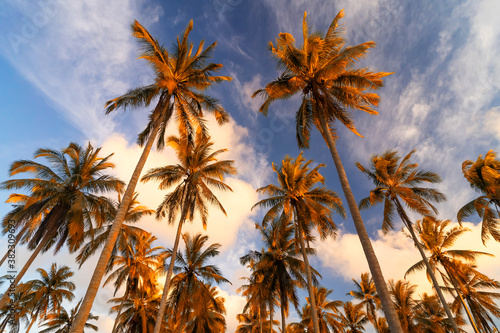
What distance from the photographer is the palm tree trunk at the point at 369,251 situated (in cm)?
716

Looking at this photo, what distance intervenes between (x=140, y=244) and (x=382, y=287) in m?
21.5

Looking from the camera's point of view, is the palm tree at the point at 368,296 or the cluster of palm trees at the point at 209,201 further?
the palm tree at the point at 368,296

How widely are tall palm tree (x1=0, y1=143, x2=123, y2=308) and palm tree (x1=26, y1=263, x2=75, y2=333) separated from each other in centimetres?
1507

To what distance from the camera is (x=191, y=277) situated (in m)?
19.9

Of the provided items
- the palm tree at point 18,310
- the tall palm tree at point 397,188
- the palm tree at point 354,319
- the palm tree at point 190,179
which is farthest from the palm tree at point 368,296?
the palm tree at point 18,310

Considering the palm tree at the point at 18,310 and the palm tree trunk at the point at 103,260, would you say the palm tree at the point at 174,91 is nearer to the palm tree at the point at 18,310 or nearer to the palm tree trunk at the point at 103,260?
the palm tree trunk at the point at 103,260

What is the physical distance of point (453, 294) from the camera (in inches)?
961

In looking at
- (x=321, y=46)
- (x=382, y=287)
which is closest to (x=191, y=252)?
(x=382, y=287)

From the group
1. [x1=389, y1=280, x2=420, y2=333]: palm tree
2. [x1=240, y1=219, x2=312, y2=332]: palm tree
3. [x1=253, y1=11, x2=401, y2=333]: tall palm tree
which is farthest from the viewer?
[x1=389, y1=280, x2=420, y2=333]: palm tree

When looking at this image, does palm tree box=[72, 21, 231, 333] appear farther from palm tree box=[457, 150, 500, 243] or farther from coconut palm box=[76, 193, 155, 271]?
palm tree box=[457, 150, 500, 243]

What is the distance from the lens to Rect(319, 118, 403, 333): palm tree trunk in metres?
7.16

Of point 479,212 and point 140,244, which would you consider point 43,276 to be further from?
point 479,212

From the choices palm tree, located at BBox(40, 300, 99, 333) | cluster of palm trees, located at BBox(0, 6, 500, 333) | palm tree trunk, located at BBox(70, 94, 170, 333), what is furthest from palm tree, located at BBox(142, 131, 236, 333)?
palm tree, located at BBox(40, 300, 99, 333)

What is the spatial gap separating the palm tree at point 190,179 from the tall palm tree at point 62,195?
338 centimetres
